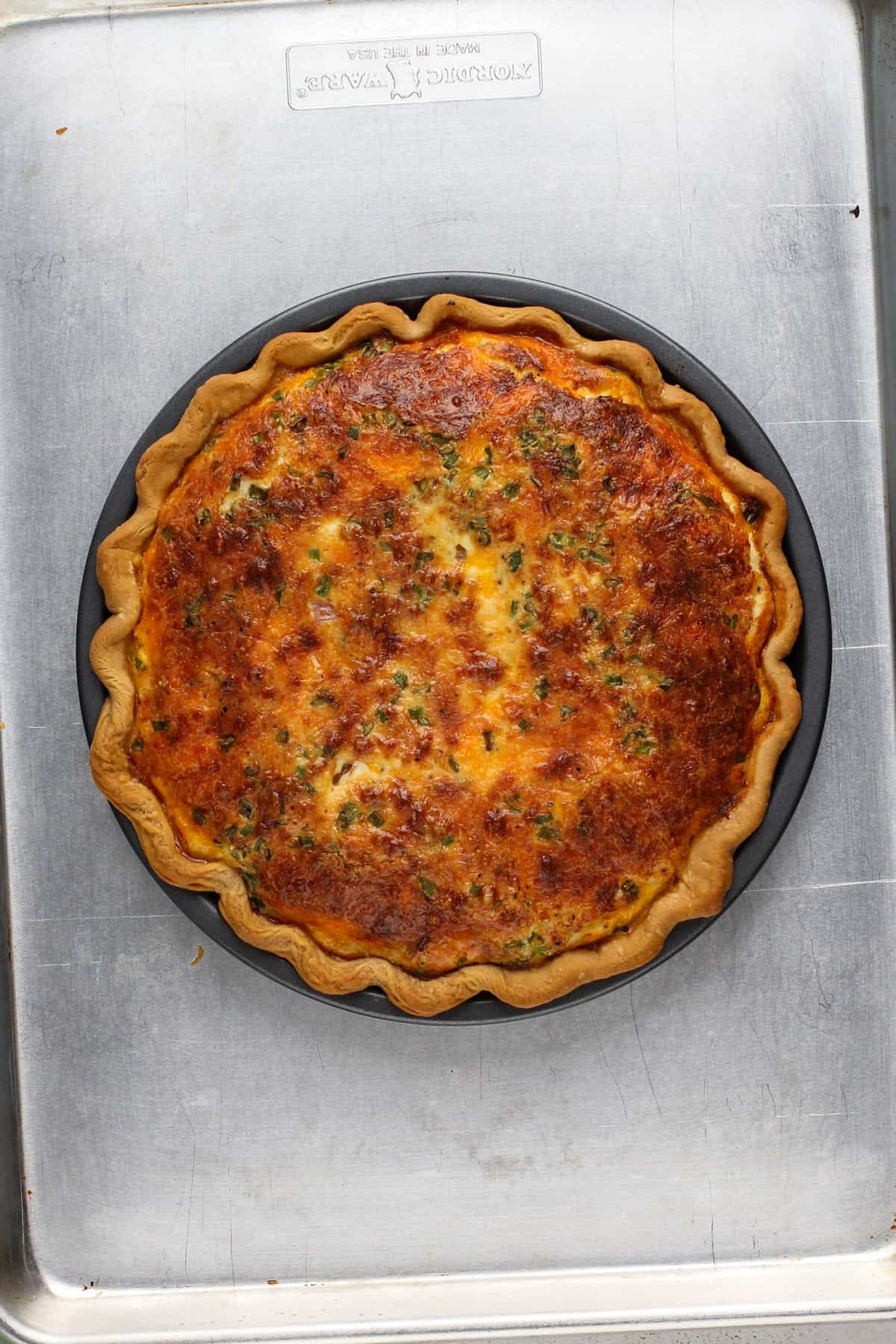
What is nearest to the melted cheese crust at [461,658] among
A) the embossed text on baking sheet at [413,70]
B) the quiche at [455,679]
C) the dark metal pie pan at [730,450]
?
the quiche at [455,679]

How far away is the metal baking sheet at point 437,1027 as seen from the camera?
2924mm

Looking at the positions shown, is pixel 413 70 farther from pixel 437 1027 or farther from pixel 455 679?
pixel 437 1027

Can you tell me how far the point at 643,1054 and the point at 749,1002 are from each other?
0.31 m

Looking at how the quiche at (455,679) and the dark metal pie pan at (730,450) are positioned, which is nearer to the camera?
the quiche at (455,679)

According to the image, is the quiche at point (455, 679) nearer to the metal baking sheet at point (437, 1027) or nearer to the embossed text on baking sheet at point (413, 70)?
the metal baking sheet at point (437, 1027)

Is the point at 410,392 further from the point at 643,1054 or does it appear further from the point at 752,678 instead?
the point at 643,1054

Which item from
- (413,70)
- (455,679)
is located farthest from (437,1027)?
(413,70)

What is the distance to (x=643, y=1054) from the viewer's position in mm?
2926

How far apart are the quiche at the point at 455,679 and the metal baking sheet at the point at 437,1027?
1.76ft

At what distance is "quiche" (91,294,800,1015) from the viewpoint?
7.87 feet

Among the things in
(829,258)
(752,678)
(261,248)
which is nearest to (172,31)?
(261,248)

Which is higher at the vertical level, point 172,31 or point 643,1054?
point 172,31

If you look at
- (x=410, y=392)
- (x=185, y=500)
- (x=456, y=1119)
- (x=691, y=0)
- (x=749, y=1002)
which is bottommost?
(x=456, y=1119)

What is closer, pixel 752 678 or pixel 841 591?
pixel 752 678
